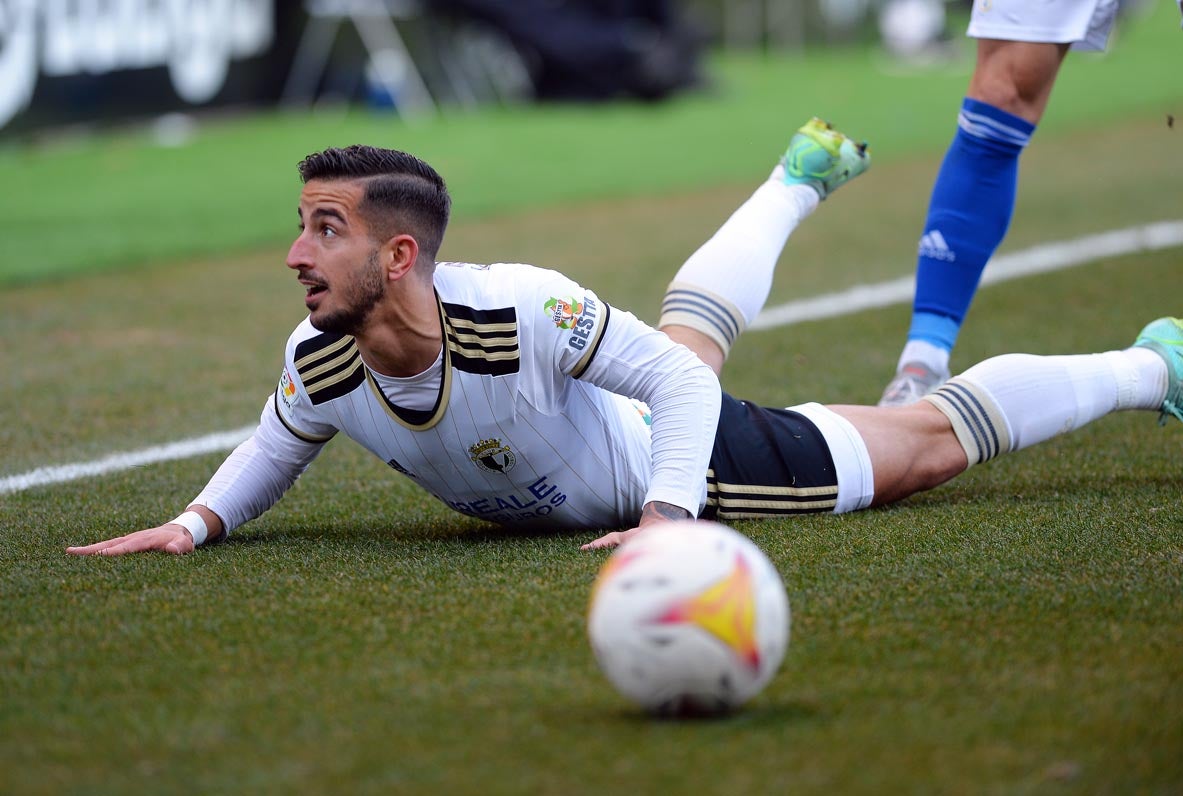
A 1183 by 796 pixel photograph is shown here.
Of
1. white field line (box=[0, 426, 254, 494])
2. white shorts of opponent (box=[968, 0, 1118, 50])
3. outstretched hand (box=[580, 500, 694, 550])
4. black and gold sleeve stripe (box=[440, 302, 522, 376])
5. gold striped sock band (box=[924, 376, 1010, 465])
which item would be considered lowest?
white field line (box=[0, 426, 254, 494])

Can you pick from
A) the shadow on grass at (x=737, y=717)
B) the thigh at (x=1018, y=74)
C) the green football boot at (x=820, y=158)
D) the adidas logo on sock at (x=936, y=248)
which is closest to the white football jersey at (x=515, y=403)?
the shadow on grass at (x=737, y=717)

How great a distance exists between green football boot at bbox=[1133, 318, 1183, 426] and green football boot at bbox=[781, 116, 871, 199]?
0.99 meters

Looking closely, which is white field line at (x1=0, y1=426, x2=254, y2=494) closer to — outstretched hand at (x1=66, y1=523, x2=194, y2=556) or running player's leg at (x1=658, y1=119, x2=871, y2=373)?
outstretched hand at (x1=66, y1=523, x2=194, y2=556)

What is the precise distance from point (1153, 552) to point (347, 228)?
181 cm

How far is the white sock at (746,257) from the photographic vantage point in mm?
4250

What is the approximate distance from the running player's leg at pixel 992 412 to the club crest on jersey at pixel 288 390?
1324 millimetres

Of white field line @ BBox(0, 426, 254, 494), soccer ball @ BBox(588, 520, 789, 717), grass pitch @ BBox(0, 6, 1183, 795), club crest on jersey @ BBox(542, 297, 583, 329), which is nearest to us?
grass pitch @ BBox(0, 6, 1183, 795)

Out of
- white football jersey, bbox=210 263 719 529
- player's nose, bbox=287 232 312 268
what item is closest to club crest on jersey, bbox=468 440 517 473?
white football jersey, bbox=210 263 719 529

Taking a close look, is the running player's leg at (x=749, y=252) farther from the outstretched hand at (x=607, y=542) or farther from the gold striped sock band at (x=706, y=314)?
the outstretched hand at (x=607, y=542)

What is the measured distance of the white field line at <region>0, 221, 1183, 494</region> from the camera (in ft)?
15.1

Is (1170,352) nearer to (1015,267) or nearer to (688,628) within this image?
(688,628)

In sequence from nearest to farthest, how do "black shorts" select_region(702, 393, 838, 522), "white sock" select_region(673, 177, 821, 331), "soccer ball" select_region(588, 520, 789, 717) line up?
"soccer ball" select_region(588, 520, 789, 717) → "black shorts" select_region(702, 393, 838, 522) → "white sock" select_region(673, 177, 821, 331)

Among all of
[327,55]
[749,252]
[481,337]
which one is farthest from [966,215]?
[327,55]

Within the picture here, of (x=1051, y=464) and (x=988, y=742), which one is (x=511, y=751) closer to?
(x=988, y=742)
